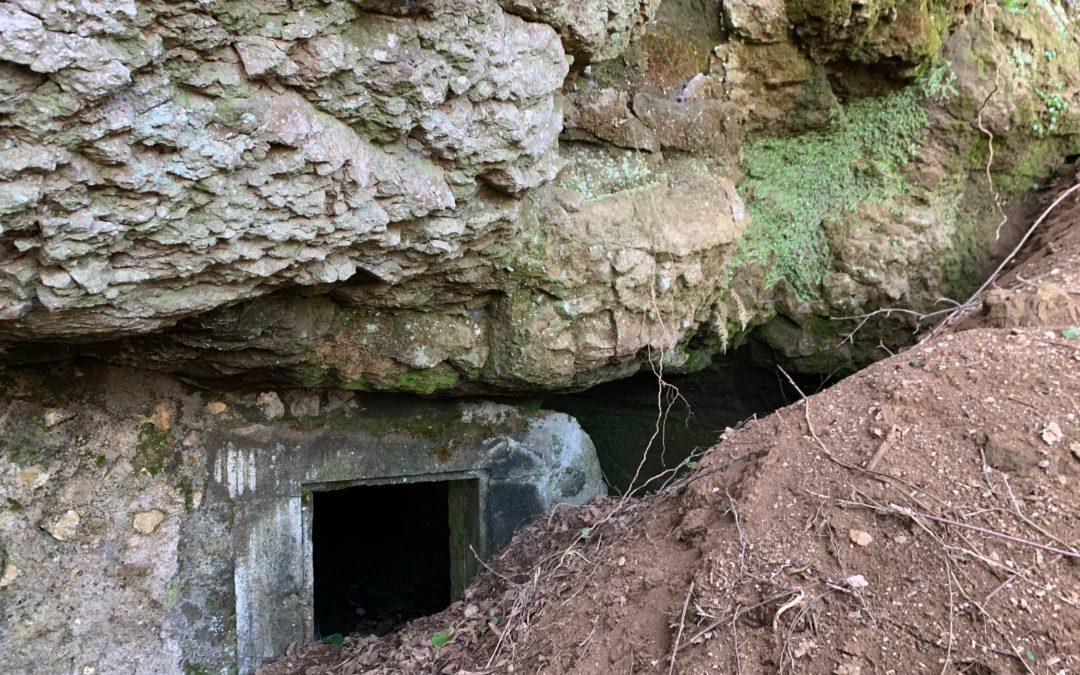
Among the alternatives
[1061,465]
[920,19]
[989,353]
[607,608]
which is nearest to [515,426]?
[607,608]

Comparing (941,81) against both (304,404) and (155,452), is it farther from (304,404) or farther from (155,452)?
(155,452)

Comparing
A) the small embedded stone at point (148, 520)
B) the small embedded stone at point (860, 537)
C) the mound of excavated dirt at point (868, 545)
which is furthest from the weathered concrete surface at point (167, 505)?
the small embedded stone at point (860, 537)

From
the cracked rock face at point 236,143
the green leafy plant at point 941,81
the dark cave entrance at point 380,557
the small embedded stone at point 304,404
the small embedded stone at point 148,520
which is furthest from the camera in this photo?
the dark cave entrance at point 380,557

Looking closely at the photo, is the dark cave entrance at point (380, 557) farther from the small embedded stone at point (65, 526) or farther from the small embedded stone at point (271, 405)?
the small embedded stone at point (65, 526)

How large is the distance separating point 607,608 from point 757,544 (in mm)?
472

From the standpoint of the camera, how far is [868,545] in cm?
179

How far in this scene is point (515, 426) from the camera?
143 inches

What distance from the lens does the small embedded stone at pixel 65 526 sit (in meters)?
2.61

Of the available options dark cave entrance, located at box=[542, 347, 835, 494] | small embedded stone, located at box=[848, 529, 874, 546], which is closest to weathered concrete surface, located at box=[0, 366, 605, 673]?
dark cave entrance, located at box=[542, 347, 835, 494]

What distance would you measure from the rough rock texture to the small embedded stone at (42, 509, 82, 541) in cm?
61

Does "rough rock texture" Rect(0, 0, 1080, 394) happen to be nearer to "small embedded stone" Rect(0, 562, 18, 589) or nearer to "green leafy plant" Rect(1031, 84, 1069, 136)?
"green leafy plant" Rect(1031, 84, 1069, 136)

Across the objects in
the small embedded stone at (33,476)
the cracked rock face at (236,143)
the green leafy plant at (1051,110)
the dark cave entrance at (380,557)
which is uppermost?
the green leafy plant at (1051,110)

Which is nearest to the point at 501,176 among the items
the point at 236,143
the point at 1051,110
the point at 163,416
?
the point at 236,143

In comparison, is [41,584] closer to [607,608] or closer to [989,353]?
[607,608]
